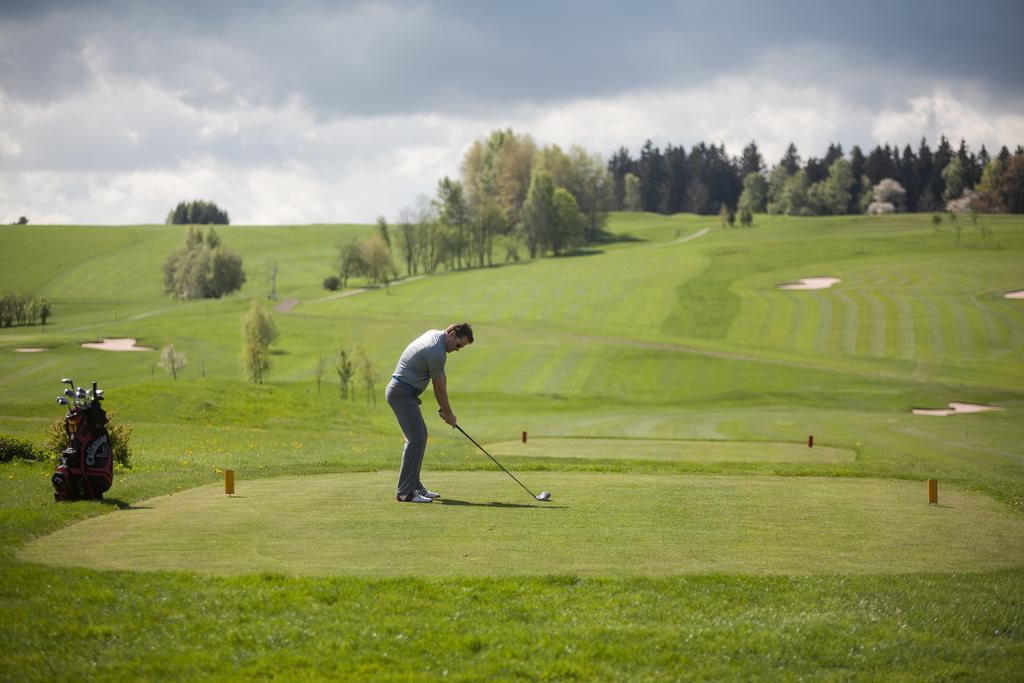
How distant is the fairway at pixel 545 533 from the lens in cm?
1062

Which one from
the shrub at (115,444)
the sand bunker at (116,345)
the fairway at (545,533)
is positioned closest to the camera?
the fairway at (545,533)

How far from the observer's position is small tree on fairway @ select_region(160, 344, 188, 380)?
67250mm

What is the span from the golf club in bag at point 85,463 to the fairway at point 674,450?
14053mm

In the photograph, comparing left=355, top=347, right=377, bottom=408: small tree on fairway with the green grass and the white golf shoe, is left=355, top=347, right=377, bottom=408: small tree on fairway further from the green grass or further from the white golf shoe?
the white golf shoe

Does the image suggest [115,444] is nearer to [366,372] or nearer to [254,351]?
[366,372]

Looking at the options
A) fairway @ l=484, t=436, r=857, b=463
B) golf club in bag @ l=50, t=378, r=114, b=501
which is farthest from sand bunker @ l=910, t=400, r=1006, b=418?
golf club in bag @ l=50, t=378, r=114, b=501

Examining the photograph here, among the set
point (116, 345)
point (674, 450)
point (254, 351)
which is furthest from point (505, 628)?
point (116, 345)

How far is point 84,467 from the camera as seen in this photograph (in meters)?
14.5

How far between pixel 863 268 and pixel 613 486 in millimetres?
99209

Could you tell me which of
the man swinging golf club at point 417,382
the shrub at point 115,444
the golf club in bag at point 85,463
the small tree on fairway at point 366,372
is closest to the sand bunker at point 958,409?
the small tree on fairway at point 366,372

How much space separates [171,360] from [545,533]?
60.4m

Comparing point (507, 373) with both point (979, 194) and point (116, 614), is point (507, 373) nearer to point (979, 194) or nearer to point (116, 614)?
point (116, 614)

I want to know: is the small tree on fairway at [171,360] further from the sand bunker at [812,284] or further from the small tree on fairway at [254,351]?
the sand bunker at [812,284]

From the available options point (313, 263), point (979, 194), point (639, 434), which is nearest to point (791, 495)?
point (639, 434)
